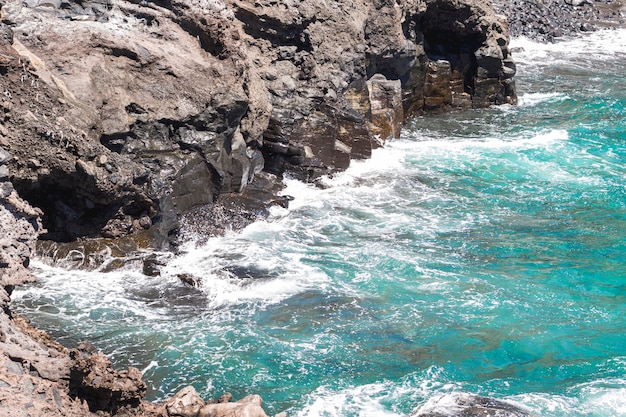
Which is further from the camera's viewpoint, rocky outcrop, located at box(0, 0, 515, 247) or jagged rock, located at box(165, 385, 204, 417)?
rocky outcrop, located at box(0, 0, 515, 247)

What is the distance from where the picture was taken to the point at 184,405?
949cm

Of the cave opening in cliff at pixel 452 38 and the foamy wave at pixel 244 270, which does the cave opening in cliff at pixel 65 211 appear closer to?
the foamy wave at pixel 244 270

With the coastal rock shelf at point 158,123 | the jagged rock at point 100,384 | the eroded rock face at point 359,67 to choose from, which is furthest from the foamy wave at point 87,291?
the eroded rock face at point 359,67

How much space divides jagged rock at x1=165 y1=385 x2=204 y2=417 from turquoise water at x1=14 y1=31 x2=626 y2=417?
1.69m

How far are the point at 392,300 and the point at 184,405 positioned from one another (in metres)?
5.77

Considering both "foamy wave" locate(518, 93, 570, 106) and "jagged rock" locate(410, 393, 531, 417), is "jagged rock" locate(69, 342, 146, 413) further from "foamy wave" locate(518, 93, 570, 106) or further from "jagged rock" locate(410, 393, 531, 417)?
"foamy wave" locate(518, 93, 570, 106)

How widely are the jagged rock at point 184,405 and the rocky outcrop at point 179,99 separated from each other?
224 inches

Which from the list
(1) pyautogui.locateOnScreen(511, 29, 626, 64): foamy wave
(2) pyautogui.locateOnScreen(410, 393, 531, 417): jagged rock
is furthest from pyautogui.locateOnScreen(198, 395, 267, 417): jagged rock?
(1) pyautogui.locateOnScreen(511, 29, 626, 64): foamy wave

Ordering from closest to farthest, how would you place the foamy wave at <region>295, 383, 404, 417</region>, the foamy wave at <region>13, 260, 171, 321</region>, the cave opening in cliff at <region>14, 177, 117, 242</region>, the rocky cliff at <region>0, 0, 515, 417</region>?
the rocky cliff at <region>0, 0, 515, 417</region> < the foamy wave at <region>295, 383, 404, 417</region> < the foamy wave at <region>13, 260, 171, 321</region> < the cave opening in cliff at <region>14, 177, 117, 242</region>

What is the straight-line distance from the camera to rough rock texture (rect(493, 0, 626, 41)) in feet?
132

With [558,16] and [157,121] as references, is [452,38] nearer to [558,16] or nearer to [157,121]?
[157,121]

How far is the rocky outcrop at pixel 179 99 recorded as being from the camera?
14102 millimetres

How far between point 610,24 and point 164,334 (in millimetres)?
36951

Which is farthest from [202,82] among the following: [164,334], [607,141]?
[607,141]
